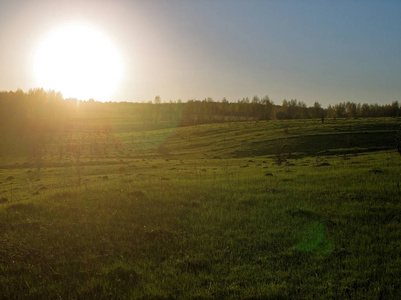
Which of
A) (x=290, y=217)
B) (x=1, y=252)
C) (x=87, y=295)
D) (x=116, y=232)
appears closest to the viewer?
(x=87, y=295)

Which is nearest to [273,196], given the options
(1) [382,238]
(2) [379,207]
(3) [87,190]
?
(2) [379,207]

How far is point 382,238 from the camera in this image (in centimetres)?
1037

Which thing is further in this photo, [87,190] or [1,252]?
[87,190]

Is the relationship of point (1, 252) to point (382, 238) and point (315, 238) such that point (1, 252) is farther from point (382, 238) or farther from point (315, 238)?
point (382, 238)

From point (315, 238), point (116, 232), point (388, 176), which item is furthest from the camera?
point (388, 176)

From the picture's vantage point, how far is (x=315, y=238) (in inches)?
421

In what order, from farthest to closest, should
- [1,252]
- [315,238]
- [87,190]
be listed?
[87,190]
[315,238]
[1,252]

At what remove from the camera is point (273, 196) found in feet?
53.1

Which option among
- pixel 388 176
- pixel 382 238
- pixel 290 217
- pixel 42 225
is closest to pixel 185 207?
pixel 290 217

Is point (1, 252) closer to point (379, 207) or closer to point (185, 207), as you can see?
point (185, 207)

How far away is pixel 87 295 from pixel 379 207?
12.0m

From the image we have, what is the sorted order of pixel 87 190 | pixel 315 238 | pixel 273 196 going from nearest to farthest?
1. pixel 315 238
2. pixel 273 196
3. pixel 87 190

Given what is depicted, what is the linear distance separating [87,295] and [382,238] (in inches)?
369

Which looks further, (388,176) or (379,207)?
(388,176)
